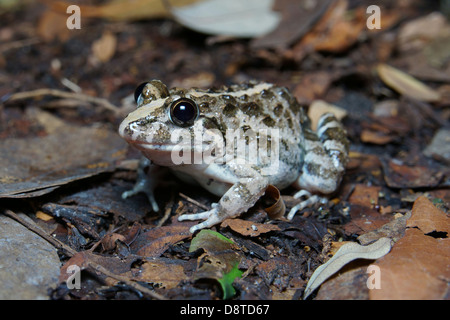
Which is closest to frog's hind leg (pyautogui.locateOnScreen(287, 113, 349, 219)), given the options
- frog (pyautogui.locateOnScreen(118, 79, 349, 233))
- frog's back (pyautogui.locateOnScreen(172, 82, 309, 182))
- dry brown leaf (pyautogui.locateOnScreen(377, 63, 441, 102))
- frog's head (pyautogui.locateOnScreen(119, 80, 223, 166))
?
frog (pyautogui.locateOnScreen(118, 79, 349, 233))

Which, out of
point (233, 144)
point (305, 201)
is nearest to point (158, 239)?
point (233, 144)

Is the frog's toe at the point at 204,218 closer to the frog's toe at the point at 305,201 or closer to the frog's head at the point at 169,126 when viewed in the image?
the frog's head at the point at 169,126

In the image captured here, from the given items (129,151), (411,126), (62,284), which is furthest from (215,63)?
(62,284)

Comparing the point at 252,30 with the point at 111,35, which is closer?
the point at 252,30

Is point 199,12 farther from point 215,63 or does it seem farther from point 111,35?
point 111,35

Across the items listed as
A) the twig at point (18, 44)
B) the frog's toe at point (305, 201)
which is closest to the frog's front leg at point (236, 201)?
the frog's toe at point (305, 201)

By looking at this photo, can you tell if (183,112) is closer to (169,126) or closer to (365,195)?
(169,126)
